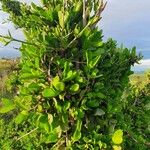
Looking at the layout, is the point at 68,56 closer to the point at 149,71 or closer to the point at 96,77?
the point at 96,77

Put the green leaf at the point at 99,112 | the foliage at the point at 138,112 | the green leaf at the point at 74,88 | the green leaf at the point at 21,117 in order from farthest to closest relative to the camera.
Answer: the foliage at the point at 138,112 < the green leaf at the point at 99,112 < the green leaf at the point at 21,117 < the green leaf at the point at 74,88

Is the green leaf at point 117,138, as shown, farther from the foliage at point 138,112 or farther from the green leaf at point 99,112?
the foliage at point 138,112

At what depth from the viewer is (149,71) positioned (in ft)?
73.3

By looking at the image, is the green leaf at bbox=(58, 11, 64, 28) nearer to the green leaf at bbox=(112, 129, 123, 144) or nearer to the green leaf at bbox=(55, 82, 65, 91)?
the green leaf at bbox=(55, 82, 65, 91)

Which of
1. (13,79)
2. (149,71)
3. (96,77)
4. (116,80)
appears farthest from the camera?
(149,71)

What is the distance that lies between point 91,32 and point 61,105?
1191mm

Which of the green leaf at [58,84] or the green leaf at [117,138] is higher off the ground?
the green leaf at [58,84]

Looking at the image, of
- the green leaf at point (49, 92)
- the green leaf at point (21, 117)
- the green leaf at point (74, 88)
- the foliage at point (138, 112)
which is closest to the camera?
the green leaf at point (49, 92)

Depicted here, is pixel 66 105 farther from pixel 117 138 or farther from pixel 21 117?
pixel 117 138

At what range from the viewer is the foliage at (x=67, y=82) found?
267 inches

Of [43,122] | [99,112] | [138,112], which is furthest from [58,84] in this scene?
[138,112]

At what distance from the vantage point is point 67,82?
6.85 metres

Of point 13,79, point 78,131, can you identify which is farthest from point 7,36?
point 13,79

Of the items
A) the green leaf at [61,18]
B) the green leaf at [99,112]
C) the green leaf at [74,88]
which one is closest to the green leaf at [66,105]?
the green leaf at [74,88]
